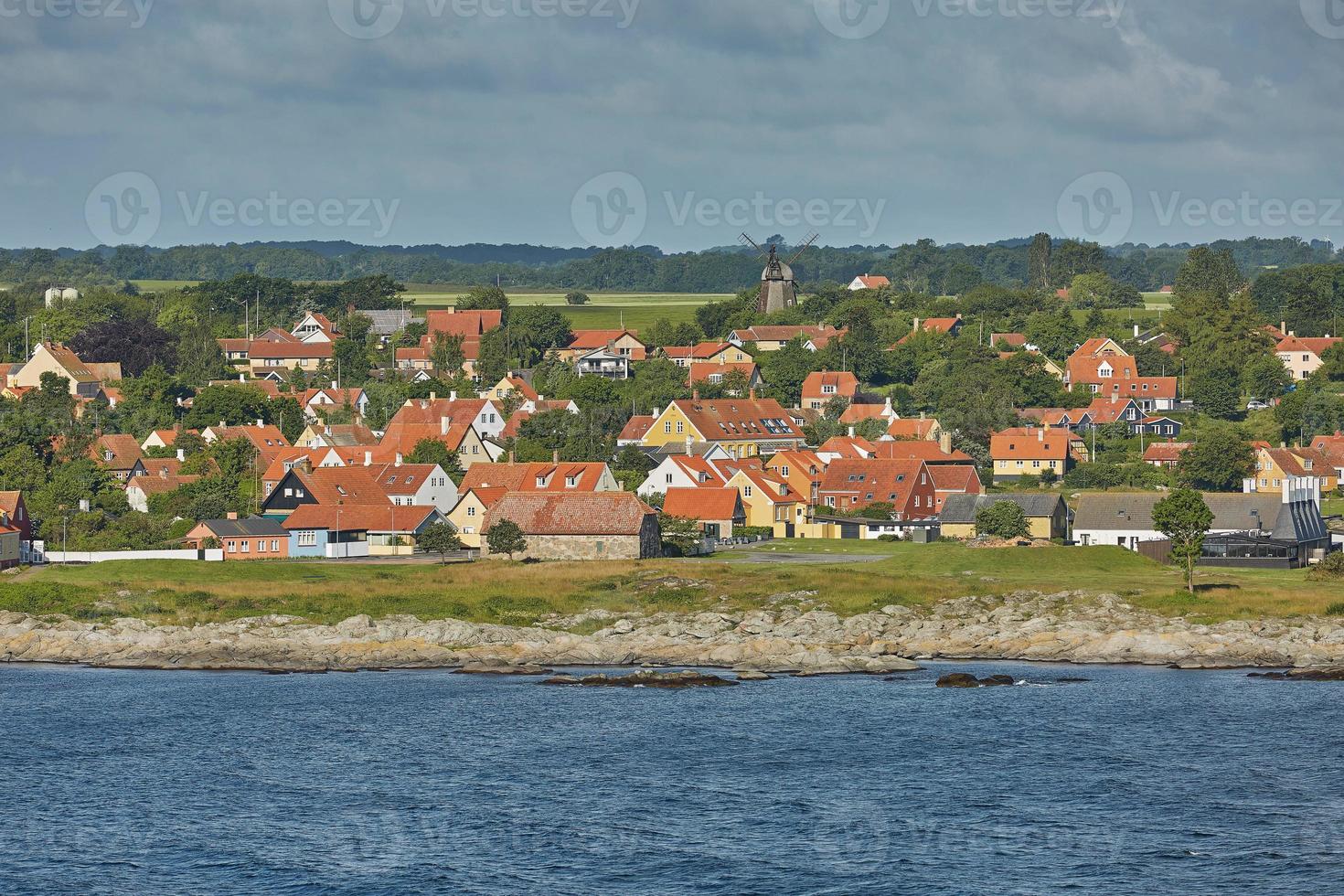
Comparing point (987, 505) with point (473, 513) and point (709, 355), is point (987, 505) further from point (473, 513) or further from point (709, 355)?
point (709, 355)

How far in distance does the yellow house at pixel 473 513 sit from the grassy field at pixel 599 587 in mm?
11348

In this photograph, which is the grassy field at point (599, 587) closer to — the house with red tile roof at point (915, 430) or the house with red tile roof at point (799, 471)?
the house with red tile roof at point (799, 471)

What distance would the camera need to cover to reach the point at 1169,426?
12325cm

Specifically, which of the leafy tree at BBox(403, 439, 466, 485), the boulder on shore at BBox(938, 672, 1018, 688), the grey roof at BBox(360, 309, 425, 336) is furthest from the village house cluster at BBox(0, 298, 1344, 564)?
the boulder on shore at BBox(938, 672, 1018, 688)

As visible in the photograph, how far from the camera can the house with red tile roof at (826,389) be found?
13288 cm

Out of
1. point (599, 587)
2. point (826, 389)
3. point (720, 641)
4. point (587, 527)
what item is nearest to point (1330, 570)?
point (720, 641)

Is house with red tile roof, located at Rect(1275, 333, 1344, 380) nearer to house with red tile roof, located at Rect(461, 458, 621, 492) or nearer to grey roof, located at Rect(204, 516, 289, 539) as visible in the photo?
house with red tile roof, located at Rect(461, 458, 621, 492)

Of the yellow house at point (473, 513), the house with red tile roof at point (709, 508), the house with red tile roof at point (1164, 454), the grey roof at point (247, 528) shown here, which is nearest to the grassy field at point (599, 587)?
the grey roof at point (247, 528)

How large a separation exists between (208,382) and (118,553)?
54.1 m

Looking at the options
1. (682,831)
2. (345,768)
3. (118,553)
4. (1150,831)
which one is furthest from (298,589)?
(1150,831)

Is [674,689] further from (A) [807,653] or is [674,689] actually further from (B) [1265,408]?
(B) [1265,408]

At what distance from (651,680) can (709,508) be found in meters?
33.1

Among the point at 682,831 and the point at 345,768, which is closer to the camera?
the point at 682,831

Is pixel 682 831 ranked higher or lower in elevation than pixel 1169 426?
lower
